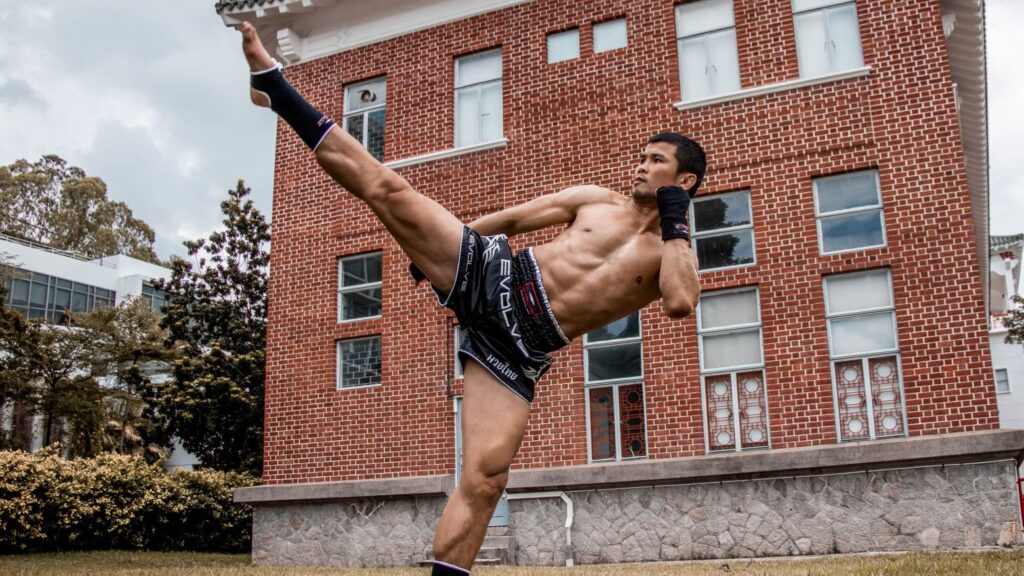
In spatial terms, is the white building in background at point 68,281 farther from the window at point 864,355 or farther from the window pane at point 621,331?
the window at point 864,355

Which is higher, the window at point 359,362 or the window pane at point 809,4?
the window pane at point 809,4

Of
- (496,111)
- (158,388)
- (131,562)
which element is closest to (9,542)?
(131,562)

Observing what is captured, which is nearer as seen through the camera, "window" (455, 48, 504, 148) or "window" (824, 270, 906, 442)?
"window" (824, 270, 906, 442)

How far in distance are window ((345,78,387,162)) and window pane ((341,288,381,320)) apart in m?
2.42

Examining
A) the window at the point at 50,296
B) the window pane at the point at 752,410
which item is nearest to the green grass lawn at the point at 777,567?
the window pane at the point at 752,410

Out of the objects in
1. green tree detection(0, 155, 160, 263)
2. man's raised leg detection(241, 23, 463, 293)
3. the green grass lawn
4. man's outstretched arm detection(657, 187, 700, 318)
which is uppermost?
green tree detection(0, 155, 160, 263)

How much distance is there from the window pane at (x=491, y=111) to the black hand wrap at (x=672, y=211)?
11880 mm

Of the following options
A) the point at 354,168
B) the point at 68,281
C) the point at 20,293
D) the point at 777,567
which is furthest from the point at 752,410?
the point at 68,281

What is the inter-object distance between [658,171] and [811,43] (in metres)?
10.6

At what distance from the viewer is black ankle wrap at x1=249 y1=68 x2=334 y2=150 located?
3.73 meters

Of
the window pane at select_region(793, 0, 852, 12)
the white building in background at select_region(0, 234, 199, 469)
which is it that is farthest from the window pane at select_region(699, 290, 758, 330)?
the white building in background at select_region(0, 234, 199, 469)

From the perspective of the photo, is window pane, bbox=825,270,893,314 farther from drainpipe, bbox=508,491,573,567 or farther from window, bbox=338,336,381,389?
window, bbox=338,336,381,389

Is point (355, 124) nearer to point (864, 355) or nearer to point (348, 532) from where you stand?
point (348, 532)

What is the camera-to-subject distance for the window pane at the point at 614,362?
13781 millimetres
